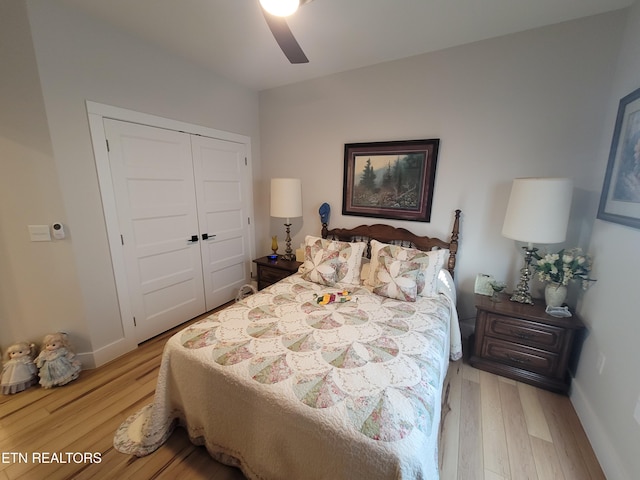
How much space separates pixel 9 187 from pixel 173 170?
1.06 m

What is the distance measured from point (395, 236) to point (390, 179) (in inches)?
22.6

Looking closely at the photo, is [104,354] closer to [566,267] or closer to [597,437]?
[597,437]

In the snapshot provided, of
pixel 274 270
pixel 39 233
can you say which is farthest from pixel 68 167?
pixel 274 270

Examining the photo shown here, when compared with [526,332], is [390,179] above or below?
above

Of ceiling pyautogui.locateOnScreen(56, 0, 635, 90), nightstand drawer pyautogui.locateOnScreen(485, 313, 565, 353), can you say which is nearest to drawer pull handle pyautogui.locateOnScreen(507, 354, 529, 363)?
nightstand drawer pyautogui.locateOnScreen(485, 313, 565, 353)

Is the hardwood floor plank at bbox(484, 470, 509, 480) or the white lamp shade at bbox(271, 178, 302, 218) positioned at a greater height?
the white lamp shade at bbox(271, 178, 302, 218)

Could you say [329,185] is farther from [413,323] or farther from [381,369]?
[381,369]

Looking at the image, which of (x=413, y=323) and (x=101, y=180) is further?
(x=101, y=180)

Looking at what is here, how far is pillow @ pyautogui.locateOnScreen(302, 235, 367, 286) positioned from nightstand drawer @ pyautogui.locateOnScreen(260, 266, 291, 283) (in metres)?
0.54

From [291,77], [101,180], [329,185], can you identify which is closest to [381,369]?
[329,185]

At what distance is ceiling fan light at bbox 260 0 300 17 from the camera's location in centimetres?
113

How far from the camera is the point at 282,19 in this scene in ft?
4.09

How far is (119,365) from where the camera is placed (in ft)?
7.11

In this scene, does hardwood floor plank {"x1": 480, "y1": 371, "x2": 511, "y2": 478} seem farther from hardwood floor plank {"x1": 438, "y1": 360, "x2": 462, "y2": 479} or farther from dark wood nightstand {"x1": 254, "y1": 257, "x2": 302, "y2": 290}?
dark wood nightstand {"x1": 254, "y1": 257, "x2": 302, "y2": 290}
